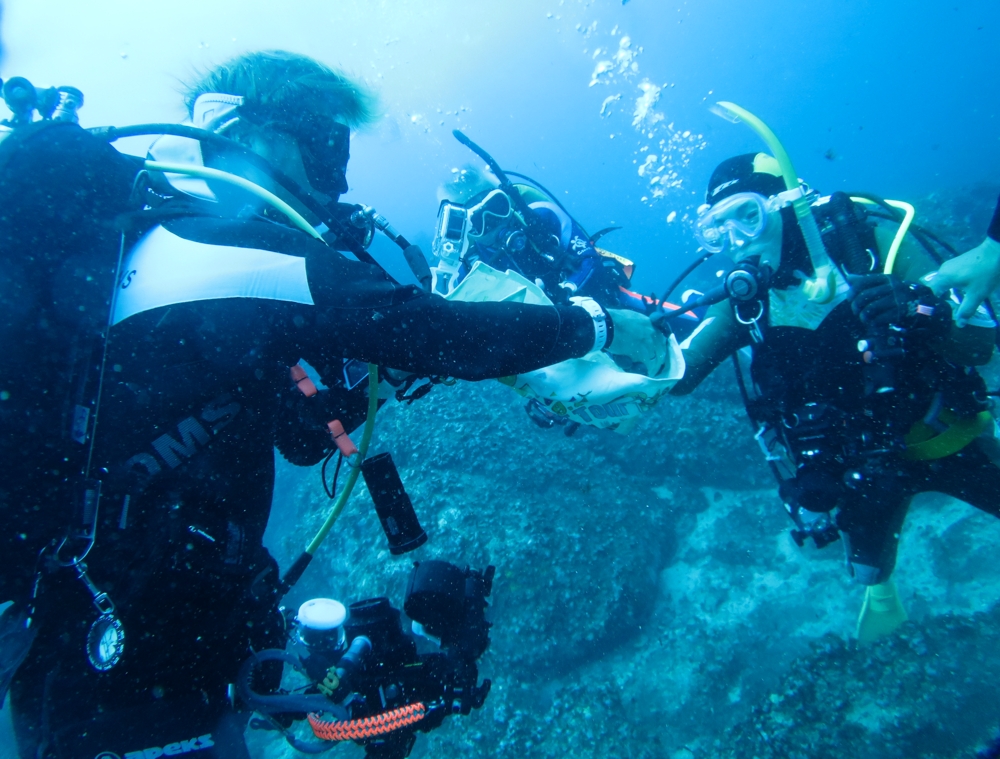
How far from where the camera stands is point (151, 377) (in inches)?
59.0

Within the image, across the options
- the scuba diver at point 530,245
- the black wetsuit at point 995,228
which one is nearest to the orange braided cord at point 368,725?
the black wetsuit at point 995,228

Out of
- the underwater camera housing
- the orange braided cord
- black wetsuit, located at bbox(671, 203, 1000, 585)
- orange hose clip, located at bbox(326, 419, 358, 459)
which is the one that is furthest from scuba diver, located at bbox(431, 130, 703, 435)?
the orange braided cord

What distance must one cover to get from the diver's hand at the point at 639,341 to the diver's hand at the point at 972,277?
1697 millimetres

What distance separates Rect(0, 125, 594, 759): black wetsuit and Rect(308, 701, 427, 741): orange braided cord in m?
0.36

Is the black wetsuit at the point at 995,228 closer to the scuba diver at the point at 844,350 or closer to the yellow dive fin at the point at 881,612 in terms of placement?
the scuba diver at the point at 844,350

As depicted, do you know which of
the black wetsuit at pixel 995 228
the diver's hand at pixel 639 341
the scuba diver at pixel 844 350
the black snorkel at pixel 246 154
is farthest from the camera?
the scuba diver at pixel 844 350

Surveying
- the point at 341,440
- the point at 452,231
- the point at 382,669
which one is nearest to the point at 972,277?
the point at 341,440

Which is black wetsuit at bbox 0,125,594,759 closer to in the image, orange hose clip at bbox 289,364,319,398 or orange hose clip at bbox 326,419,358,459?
orange hose clip at bbox 289,364,319,398

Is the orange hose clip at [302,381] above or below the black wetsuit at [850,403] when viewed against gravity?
above

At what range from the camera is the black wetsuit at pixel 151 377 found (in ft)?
4.34

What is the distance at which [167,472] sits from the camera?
162 centimetres

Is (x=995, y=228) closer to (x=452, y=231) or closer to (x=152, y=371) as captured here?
(x=152, y=371)

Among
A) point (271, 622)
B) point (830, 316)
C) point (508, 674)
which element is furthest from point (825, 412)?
point (508, 674)

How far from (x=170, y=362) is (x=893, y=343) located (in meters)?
3.48
